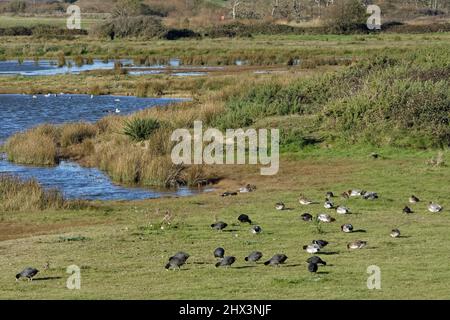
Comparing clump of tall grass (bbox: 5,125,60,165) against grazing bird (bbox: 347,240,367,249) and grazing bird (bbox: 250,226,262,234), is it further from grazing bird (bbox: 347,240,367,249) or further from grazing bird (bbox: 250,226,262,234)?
grazing bird (bbox: 347,240,367,249)

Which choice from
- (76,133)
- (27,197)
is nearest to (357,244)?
(27,197)

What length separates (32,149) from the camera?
32031mm

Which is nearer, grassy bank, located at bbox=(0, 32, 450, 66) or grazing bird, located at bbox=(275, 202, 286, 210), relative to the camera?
grazing bird, located at bbox=(275, 202, 286, 210)

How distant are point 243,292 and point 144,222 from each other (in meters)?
8.05

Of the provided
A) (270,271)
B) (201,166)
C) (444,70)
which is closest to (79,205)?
(201,166)

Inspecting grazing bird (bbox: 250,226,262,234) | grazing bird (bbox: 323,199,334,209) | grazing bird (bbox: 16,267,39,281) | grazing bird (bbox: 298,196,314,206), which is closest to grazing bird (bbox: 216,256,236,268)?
grazing bird (bbox: 16,267,39,281)

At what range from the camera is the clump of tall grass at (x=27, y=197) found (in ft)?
74.0

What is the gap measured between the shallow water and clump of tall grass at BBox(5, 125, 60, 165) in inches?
16.0

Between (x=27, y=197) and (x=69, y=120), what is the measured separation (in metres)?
20.1

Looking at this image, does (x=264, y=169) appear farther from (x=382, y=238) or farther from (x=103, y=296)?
(x=103, y=296)

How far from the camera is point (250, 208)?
2167 centimetres

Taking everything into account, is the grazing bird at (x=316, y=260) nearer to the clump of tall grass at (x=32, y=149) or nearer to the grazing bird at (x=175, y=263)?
the grazing bird at (x=175, y=263)

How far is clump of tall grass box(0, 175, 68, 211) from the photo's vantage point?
2256cm

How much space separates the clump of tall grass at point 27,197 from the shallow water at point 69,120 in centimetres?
215
